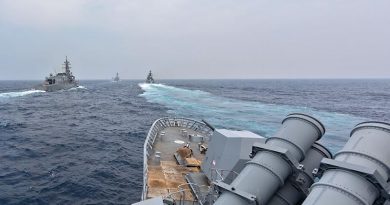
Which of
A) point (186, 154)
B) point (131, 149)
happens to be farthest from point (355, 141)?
point (131, 149)

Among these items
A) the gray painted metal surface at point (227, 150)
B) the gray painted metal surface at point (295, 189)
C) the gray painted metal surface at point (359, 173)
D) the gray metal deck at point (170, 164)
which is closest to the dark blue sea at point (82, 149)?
the gray metal deck at point (170, 164)

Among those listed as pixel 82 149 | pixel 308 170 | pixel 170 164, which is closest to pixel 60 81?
pixel 82 149

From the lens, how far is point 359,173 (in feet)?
20.0

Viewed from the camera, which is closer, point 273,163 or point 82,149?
point 273,163

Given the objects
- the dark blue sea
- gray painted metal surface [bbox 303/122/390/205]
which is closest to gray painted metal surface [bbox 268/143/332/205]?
gray painted metal surface [bbox 303/122/390/205]

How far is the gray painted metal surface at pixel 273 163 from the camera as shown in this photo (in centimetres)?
709

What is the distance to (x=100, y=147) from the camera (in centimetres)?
3144

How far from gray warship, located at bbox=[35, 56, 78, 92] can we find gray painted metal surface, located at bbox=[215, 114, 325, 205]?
4051 inches

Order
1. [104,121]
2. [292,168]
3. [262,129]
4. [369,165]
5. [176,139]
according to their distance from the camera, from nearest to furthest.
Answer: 1. [369,165]
2. [292,168]
3. [176,139]
4. [262,129]
5. [104,121]

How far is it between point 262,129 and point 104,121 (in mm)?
23277

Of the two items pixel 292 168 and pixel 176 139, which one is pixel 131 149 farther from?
pixel 292 168

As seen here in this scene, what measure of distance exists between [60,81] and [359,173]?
113446mm

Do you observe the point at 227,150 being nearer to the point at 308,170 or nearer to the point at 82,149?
the point at 308,170

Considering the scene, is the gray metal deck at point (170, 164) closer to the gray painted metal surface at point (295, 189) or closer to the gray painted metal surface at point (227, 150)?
the gray painted metal surface at point (227, 150)
